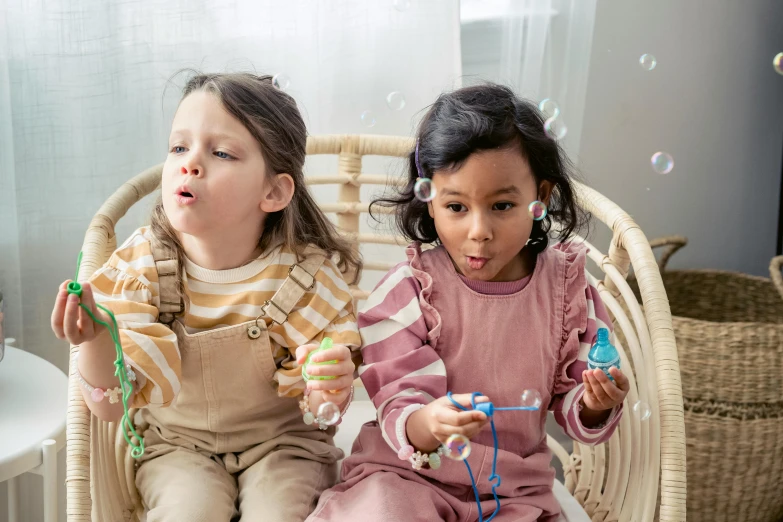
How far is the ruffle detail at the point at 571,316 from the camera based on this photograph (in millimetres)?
1142

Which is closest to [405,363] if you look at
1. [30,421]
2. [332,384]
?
[332,384]

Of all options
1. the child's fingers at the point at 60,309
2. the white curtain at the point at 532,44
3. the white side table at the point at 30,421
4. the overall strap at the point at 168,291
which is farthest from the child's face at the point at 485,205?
the white curtain at the point at 532,44

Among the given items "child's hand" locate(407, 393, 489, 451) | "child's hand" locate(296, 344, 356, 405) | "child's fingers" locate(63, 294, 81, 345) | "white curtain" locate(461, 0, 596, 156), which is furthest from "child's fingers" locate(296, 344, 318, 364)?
"white curtain" locate(461, 0, 596, 156)

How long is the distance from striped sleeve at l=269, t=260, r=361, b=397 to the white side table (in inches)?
13.8

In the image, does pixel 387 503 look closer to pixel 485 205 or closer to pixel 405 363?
pixel 405 363

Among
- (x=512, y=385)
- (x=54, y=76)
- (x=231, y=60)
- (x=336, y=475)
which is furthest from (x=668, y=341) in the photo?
(x=54, y=76)

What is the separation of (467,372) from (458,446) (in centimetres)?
21

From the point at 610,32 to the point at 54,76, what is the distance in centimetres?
123

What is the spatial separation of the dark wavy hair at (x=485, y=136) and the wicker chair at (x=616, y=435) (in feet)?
0.52

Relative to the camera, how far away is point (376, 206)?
1.50 m

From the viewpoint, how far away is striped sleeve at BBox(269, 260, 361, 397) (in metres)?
1.11

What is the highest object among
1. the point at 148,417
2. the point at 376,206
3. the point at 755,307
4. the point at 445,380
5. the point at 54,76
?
the point at 54,76

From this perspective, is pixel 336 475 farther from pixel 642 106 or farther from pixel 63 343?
pixel 642 106

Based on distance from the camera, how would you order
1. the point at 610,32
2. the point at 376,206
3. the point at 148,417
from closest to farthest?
the point at 148,417
the point at 376,206
the point at 610,32
